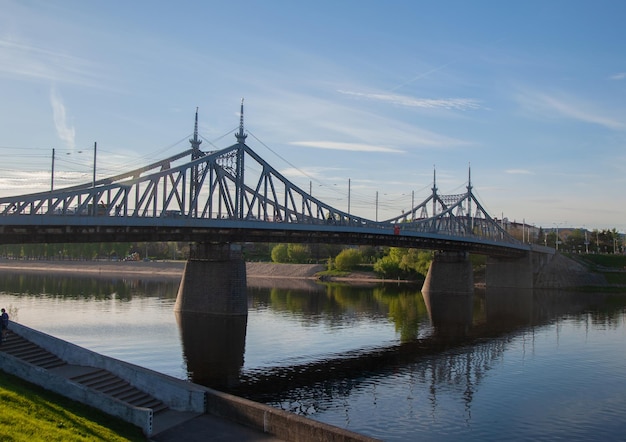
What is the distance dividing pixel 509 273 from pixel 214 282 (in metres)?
67.1

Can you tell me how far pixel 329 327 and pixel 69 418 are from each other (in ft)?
116

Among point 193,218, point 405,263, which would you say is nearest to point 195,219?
point 193,218

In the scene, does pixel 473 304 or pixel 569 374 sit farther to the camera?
pixel 473 304

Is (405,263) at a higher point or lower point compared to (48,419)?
higher

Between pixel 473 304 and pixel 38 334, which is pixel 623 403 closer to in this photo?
pixel 38 334

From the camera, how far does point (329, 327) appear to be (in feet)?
168

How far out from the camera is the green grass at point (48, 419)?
47.9ft

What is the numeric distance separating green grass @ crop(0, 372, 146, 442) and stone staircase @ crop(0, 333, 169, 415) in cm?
256

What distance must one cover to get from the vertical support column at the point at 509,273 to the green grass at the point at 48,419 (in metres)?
94.3

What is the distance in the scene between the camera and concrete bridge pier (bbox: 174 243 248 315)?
55.5m

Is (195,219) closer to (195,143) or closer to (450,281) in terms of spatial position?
(195,143)

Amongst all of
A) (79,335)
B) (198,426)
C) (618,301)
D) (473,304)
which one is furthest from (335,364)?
(618,301)

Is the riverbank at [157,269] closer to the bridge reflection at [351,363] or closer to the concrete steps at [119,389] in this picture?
the bridge reflection at [351,363]

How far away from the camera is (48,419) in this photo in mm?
16312
